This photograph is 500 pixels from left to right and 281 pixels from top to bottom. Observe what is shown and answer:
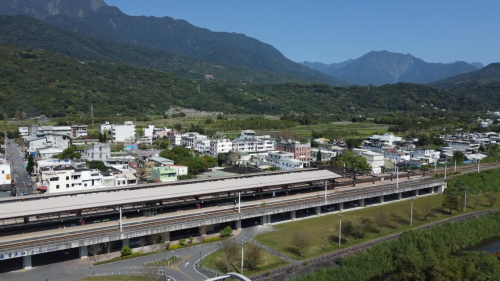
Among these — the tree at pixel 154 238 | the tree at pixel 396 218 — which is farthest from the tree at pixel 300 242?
the tree at pixel 154 238

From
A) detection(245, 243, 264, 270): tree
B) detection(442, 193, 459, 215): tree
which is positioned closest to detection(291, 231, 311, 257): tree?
detection(245, 243, 264, 270): tree

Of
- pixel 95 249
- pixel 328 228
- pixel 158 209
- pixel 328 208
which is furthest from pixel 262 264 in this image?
pixel 328 208

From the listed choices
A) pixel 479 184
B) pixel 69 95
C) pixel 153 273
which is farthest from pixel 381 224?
pixel 69 95

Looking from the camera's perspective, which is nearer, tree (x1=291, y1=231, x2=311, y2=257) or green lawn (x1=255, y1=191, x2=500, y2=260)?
tree (x1=291, y1=231, x2=311, y2=257)

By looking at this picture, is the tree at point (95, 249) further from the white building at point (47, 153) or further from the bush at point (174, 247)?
the white building at point (47, 153)

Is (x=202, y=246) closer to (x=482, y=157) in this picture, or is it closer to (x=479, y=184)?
(x=479, y=184)

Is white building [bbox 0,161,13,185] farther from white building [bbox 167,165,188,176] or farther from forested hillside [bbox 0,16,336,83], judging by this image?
forested hillside [bbox 0,16,336,83]
